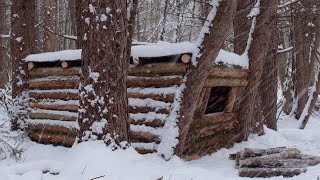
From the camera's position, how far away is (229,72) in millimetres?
7137

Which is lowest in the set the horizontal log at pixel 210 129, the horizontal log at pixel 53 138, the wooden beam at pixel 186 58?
the horizontal log at pixel 53 138

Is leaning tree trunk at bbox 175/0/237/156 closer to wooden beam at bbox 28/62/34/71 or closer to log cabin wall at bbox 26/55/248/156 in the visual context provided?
log cabin wall at bbox 26/55/248/156

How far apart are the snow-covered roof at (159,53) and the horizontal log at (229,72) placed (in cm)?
12

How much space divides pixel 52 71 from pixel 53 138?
1420 millimetres

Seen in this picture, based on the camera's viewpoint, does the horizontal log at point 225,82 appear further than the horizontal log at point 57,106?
No

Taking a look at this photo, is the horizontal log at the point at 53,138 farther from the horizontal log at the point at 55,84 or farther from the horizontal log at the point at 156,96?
the horizontal log at the point at 156,96

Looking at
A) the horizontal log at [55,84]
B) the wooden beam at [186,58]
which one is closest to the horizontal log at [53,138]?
the horizontal log at [55,84]

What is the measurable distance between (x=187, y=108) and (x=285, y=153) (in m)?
1.77

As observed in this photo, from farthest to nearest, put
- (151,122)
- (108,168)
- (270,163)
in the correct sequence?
(151,122)
(270,163)
(108,168)

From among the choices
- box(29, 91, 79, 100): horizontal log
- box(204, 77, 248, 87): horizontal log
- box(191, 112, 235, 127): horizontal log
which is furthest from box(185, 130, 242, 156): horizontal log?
box(29, 91, 79, 100): horizontal log

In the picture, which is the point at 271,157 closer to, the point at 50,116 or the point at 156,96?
the point at 156,96

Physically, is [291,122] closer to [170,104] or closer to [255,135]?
[255,135]

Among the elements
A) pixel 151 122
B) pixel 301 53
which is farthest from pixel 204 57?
pixel 301 53

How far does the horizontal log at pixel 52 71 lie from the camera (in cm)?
746
